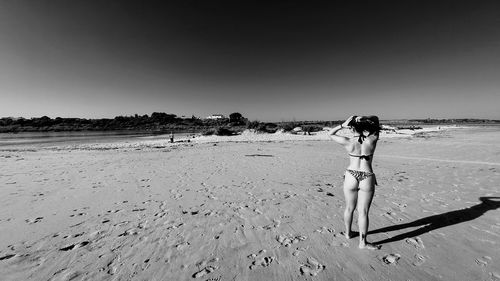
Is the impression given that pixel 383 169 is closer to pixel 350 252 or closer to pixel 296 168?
pixel 296 168

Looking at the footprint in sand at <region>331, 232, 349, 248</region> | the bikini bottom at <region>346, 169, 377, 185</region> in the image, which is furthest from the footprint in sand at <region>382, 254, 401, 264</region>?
the bikini bottom at <region>346, 169, 377, 185</region>

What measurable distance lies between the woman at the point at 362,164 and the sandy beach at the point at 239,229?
81 cm

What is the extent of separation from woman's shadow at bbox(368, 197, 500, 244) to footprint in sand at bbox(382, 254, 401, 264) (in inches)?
16.9

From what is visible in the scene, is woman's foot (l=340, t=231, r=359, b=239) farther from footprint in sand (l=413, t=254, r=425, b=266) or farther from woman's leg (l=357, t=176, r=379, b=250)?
footprint in sand (l=413, t=254, r=425, b=266)

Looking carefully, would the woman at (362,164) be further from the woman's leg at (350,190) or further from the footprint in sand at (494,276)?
the footprint in sand at (494,276)

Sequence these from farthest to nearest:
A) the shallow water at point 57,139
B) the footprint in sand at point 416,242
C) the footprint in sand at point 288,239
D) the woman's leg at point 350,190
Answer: the shallow water at point 57,139, the footprint in sand at point 288,239, the footprint in sand at point 416,242, the woman's leg at point 350,190

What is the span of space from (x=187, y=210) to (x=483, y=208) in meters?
7.39

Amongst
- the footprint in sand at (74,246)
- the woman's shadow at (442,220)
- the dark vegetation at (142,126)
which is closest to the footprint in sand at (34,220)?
the footprint in sand at (74,246)

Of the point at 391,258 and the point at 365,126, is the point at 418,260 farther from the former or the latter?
the point at 365,126

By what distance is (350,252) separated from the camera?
3.73m

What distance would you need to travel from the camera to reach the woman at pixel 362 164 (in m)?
3.57

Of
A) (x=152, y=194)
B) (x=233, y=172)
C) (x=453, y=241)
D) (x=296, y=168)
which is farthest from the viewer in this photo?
(x=296, y=168)

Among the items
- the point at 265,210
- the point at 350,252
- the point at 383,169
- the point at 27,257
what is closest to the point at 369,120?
the point at 350,252

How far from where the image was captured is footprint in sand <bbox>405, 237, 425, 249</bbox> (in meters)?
3.90
